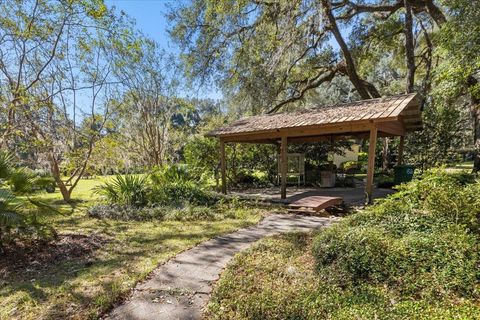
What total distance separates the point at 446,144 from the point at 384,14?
696cm

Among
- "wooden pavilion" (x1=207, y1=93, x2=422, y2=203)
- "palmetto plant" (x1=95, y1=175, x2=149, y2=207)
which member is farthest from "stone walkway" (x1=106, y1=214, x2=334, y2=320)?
"palmetto plant" (x1=95, y1=175, x2=149, y2=207)

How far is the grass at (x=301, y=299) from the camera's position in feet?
7.70

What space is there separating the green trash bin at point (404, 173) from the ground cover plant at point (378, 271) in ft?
17.0

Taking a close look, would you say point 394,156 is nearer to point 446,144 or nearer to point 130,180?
point 446,144

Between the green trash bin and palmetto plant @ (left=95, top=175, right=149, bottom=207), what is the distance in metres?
8.01

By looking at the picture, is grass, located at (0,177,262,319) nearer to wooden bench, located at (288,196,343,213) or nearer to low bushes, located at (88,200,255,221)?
low bushes, located at (88,200,255,221)

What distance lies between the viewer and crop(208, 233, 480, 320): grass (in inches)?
92.4

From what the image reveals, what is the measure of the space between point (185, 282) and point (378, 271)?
2179mm

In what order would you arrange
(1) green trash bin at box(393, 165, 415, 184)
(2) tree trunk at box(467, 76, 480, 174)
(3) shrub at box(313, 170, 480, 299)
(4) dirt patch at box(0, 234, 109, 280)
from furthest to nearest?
(2) tree trunk at box(467, 76, 480, 174)
(1) green trash bin at box(393, 165, 415, 184)
(4) dirt patch at box(0, 234, 109, 280)
(3) shrub at box(313, 170, 480, 299)

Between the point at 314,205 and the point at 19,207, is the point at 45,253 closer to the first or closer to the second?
the point at 19,207

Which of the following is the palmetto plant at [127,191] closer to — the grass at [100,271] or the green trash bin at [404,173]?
the grass at [100,271]

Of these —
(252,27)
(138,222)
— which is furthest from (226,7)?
(138,222)

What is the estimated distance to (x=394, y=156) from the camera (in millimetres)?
13695

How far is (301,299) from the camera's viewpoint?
2707mm
